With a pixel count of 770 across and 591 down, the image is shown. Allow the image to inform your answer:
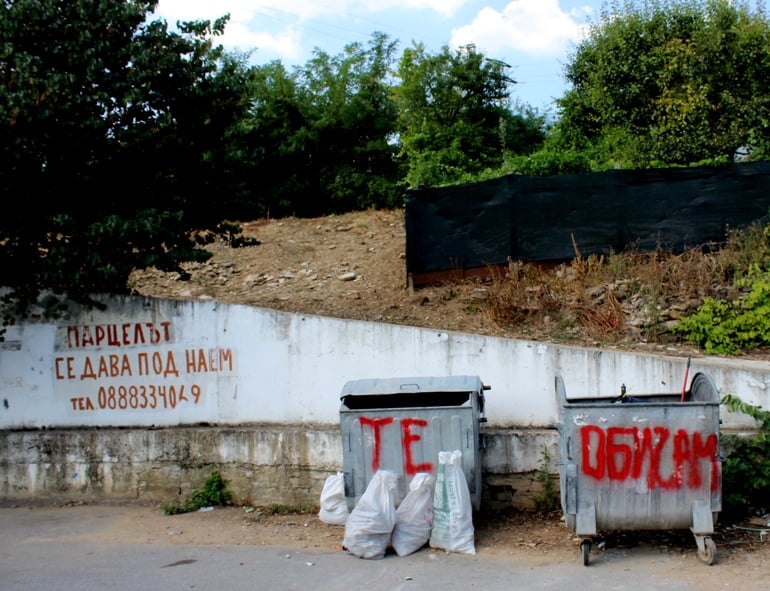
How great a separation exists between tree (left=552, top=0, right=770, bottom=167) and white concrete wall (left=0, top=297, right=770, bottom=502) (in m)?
5.54

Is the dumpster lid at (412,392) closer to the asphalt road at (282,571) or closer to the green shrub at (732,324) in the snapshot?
the asphalt road at (282,571)

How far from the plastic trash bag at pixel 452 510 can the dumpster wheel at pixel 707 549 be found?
1626 millimetres

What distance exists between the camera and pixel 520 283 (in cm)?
970

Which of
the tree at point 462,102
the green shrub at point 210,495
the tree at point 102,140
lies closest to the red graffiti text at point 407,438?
the green shrub at point 210,495

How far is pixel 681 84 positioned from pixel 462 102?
515cm

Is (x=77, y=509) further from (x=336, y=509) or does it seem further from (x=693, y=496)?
(x=693, y=496)

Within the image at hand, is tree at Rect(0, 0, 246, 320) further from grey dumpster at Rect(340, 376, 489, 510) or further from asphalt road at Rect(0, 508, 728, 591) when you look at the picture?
grey dumpster at Rect(340, 376, 489, 510)

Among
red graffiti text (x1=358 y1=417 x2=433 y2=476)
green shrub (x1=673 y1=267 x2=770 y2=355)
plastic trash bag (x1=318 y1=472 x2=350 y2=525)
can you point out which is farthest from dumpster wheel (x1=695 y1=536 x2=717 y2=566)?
green shrub (x1=673 y1=267 x2=770 y2=355)

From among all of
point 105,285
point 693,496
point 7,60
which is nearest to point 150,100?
point 7,60

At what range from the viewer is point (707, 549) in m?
5.67

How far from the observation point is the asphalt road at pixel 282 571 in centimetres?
557

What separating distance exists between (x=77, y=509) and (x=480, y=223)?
5638 mm

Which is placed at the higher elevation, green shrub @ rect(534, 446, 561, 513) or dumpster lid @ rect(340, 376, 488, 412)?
dumpster lid @ rect(340, 376, 488, 412)

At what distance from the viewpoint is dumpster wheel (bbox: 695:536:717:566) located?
5629mm
